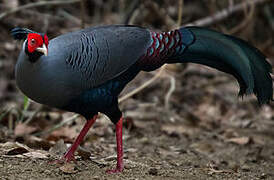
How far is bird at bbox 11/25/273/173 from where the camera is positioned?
3086mm

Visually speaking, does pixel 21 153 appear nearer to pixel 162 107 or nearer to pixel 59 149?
pixel 59 149

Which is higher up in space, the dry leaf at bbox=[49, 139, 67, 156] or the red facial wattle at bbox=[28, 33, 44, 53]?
the red facial wattle at bbox=[28, 33, 44, 53]

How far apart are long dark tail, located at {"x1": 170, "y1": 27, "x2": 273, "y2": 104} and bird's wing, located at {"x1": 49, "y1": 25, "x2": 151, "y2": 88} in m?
0.32

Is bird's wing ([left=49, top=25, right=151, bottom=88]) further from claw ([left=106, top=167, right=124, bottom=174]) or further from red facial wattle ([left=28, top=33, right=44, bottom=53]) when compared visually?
claw ([left=106, top=167, right=124, bottom=174])

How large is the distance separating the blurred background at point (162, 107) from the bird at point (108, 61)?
856 mm

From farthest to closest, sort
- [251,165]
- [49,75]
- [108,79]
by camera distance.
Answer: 1. [251,165]
2. [108,79]
3. [49,75]

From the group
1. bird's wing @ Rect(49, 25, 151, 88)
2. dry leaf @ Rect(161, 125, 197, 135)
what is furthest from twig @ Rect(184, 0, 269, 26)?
bird's wing @ Rect(49, 25, 151, 88)

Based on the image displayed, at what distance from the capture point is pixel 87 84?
326 cm

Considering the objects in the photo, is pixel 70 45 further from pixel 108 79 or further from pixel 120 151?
pixel 120 151

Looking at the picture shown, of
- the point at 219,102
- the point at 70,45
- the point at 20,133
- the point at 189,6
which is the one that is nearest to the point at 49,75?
the point at 70,45

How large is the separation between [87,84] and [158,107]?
3.24 m

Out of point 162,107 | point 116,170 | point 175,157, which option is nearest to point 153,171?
point 116,170

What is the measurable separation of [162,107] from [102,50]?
324 cm

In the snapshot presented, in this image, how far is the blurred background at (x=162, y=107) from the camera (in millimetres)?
4809
